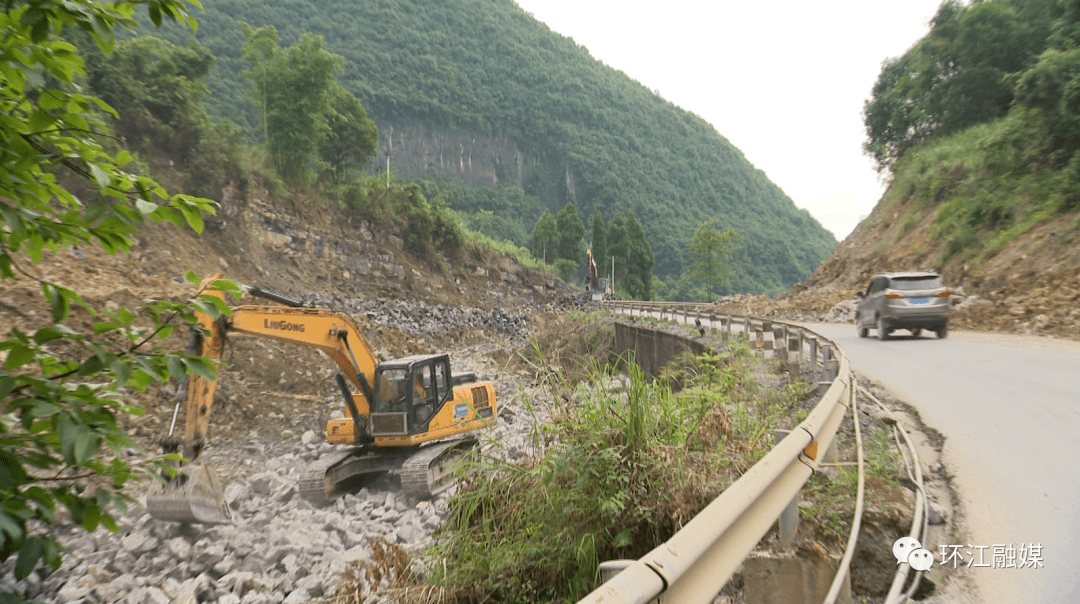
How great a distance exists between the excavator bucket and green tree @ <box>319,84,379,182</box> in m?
32.2

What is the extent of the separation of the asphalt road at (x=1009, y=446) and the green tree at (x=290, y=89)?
31.3 m

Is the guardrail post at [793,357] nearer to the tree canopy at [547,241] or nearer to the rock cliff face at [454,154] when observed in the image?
the tree canopy at [547,241]

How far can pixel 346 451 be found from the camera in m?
10.6

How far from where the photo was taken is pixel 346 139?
128 ft

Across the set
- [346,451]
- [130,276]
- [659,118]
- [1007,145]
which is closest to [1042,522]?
[346,451]

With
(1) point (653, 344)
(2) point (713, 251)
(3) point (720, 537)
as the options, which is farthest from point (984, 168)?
(2) point (713, 251)

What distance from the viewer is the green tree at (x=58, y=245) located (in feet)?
6.25

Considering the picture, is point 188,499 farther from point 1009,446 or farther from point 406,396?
point 1009,446

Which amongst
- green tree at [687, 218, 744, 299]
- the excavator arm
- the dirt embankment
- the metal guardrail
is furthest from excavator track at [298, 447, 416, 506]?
green tree at [687, 218, 744, 299]

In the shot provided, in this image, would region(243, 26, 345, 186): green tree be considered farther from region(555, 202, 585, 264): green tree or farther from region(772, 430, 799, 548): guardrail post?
region(555, 202, 585, 264): green tree

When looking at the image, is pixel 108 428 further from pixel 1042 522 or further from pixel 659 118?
pixel 659 118

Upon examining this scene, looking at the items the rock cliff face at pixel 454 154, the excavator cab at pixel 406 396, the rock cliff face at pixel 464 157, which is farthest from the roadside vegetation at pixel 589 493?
the rock cliff face at pixel 454 154

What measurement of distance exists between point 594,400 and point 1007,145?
2640 cm

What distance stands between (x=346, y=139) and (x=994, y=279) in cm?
3528
